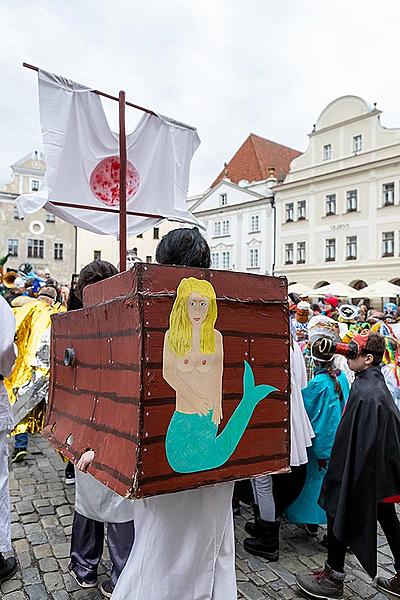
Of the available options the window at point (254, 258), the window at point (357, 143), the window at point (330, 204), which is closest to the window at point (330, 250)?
the window at point (330, 204)

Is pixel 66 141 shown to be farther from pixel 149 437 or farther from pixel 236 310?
pixel 149 437

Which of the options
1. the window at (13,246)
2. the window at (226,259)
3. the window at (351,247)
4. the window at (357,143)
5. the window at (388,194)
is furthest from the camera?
the window at (13,246)

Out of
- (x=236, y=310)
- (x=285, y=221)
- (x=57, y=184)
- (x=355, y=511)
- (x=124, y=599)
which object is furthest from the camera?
(x=285, y=221)

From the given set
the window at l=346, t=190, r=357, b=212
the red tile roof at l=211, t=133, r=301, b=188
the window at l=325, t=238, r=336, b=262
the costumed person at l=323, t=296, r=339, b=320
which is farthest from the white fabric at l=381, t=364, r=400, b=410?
the red tile roof at l=211, t=133, r=301, b=188

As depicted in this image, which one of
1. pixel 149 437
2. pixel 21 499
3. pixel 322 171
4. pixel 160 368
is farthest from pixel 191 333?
pixel 322 171

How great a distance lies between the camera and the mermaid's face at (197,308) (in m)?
1.61

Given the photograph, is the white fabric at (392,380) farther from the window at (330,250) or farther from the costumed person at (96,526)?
the window at (330,250)

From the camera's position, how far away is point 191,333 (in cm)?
161

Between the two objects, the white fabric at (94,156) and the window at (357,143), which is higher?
the window at (357,143)

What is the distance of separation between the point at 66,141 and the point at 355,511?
Answer: 3411 millimetres

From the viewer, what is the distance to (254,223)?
3369 centimetres

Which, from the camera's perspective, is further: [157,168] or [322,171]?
[322,171]

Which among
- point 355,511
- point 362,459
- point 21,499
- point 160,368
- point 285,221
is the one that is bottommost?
point 21,499

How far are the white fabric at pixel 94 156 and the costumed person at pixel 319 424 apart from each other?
1946 mm
